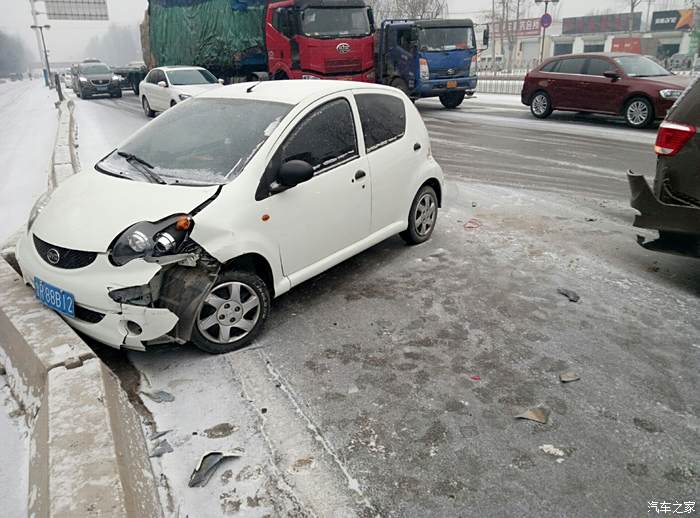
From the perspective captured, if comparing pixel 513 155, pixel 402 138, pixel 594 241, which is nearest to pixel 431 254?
pixel 402 138

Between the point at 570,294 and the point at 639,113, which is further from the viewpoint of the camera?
the point at 639,113

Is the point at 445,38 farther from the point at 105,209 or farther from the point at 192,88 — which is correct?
the point at 105,209

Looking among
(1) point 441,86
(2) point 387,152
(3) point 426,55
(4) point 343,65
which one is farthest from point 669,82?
(2) point 387,152

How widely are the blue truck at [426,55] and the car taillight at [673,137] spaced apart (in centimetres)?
1236

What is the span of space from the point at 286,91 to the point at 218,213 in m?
1.46

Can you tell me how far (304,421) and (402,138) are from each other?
3.02 metres

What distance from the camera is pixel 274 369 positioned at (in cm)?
357

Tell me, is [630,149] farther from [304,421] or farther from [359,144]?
[304,421]

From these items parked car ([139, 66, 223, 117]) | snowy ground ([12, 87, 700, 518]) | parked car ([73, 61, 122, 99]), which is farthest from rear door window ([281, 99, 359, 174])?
parked car ([73, 61, 122, 99])

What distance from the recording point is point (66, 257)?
11.3 feet

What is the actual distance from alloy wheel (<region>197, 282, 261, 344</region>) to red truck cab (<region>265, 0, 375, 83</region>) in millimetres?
12471

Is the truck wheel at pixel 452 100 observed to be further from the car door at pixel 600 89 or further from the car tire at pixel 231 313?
the car tire at pixel 231 313

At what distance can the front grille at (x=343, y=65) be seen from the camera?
49.8 ft

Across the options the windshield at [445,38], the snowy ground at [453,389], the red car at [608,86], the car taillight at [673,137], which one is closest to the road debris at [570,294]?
the snowy ground at [453,389]
